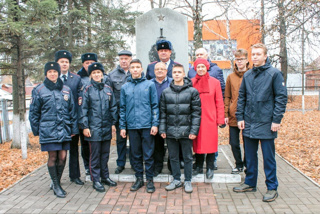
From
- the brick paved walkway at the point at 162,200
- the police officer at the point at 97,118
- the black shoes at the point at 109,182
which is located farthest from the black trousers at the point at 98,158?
the brick paved walkway at the point at 162,200

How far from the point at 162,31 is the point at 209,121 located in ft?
10.0

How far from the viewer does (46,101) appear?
414cm

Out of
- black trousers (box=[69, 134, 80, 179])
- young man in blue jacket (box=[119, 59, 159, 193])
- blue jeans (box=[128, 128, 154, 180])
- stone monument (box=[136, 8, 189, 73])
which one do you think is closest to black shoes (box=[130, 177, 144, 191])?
young man in blue jacket (box=[119, 59, 159, 193])

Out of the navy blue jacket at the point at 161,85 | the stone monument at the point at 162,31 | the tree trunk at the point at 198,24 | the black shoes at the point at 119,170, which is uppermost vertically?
the tree trunk at the point at 198,24

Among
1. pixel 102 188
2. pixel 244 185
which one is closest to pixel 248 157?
pixel 244 185

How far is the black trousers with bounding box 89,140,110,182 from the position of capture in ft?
14.5

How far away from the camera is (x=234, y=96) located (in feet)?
15.4

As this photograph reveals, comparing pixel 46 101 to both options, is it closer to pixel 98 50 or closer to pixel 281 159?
pixel 281 159

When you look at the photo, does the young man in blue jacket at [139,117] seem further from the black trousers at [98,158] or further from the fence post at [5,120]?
the fence post at [5,120]

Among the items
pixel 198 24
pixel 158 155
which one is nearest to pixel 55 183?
pixel 158 155

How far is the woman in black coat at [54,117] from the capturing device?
4121mm

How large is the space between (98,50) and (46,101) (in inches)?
315

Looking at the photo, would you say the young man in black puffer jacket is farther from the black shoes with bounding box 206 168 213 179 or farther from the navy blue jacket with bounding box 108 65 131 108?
the navy blue jacket with bounding box 108 65 131 108

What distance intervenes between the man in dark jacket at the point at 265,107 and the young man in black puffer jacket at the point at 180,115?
2.55ft
